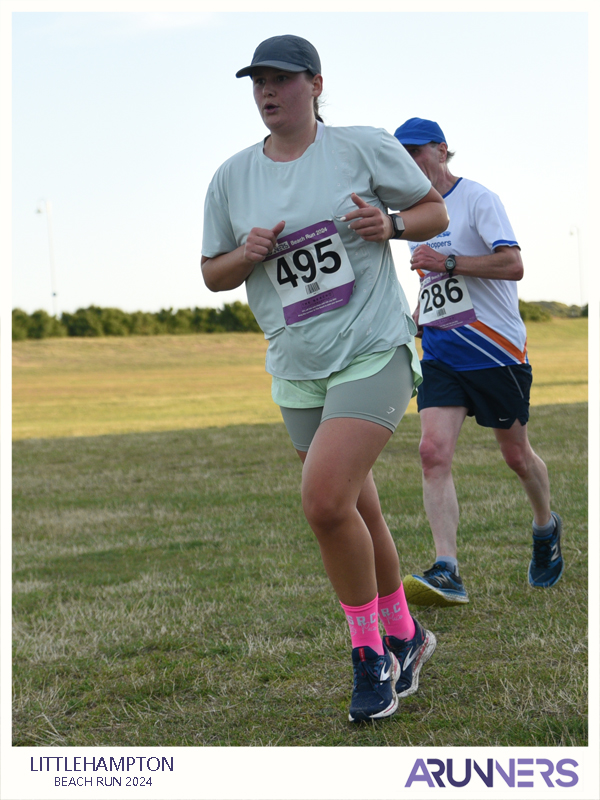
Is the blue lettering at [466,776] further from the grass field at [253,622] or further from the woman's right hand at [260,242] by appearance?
the woman's right hand at [260,242]

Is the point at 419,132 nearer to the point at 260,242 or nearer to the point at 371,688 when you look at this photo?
the point at 260,242

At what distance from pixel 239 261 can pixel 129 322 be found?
45.0 meters

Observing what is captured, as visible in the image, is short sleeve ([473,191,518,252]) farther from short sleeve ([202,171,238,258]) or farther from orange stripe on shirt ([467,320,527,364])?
short sleeve ([202,171,238,258])

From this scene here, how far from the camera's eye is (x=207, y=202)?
310 cm

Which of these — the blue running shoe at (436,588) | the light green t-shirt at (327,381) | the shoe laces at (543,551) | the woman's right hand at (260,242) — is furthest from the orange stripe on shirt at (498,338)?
the woman's right hand at (260,242)

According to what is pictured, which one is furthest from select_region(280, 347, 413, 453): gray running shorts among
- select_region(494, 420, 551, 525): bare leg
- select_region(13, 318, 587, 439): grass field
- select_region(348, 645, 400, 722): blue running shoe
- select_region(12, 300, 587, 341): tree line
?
select_region(12, 300, 587, 341): tree line

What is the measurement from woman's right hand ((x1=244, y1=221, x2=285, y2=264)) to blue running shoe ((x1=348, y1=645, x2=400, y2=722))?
1.35 meters

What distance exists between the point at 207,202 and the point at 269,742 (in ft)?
5.98

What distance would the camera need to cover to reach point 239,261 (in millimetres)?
2938

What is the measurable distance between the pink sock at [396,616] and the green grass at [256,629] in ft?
0.63

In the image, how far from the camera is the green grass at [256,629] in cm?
295

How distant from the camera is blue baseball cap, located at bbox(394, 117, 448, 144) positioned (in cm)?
440

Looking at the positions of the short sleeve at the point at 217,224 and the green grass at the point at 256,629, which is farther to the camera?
the short sleeve at the point at 217,224

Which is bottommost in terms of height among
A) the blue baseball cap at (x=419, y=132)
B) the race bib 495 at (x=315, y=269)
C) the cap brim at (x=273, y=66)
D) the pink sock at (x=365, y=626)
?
the pink sock at (x=365, y=626)
